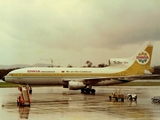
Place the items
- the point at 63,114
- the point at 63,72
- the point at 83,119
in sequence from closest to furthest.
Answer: the point at 83,119 → the point at 63,114 → the point at 63,72

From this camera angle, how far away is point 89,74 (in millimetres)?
44531

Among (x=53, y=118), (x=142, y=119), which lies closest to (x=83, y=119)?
(x=53, y=118)

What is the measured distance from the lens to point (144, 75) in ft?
147

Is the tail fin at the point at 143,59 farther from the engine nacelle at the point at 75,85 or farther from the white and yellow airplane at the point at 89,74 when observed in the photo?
the engine nacelle at the point at 75,85

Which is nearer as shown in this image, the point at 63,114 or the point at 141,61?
the point at 63,114

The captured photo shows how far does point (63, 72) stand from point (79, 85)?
3780 mm

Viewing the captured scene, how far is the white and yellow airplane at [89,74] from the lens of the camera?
42.0 meters

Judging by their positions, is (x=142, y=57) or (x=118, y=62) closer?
(x=118, y=62)

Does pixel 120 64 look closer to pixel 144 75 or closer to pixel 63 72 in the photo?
pixel 144 75

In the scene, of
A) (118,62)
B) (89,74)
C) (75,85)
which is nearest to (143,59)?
(118,62)

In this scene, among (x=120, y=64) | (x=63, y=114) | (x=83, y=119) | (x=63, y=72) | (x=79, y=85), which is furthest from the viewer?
(x=120, y=64)

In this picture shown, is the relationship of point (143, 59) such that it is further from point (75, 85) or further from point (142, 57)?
point (75, 85)

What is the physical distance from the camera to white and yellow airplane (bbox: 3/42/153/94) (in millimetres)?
42000

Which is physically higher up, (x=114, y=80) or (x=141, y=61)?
(x=141, y=61)
